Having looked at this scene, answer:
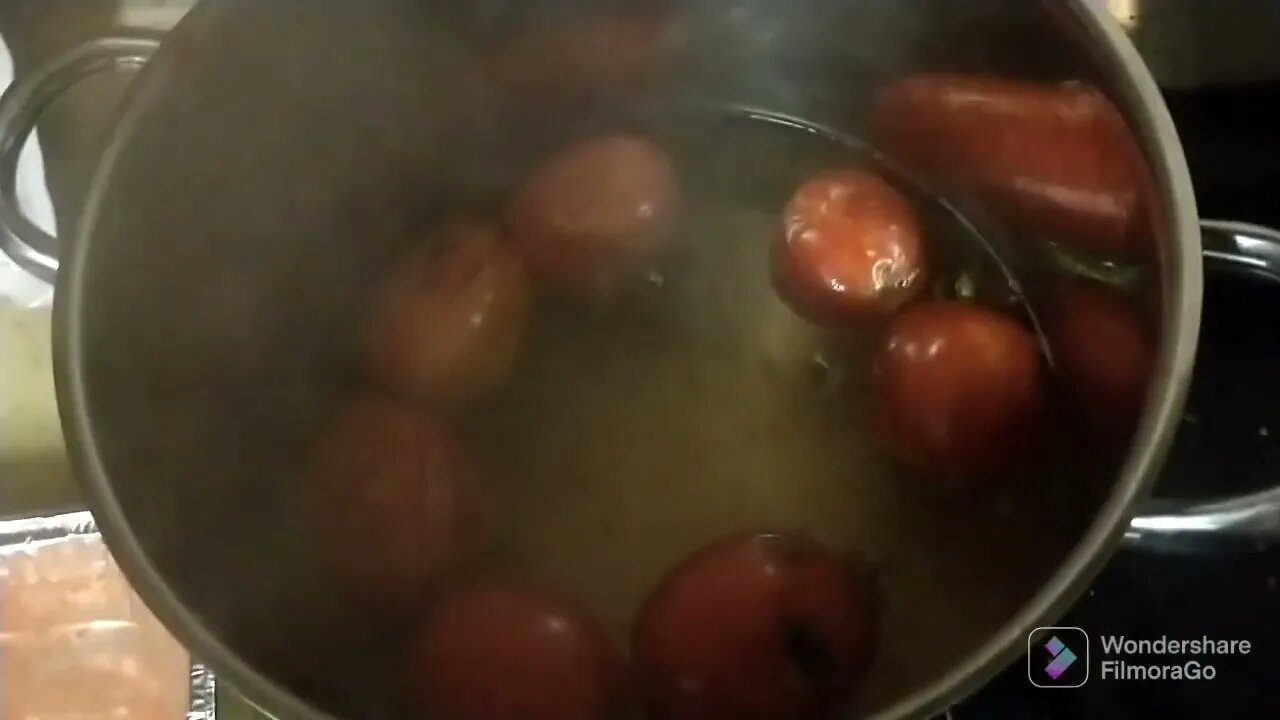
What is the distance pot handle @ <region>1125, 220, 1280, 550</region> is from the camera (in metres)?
0.54

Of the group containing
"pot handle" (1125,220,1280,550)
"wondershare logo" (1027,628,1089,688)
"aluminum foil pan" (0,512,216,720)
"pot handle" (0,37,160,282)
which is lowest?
"aluminum foil pan" (0,512,216,720)

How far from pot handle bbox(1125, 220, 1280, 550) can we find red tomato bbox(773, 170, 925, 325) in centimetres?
14

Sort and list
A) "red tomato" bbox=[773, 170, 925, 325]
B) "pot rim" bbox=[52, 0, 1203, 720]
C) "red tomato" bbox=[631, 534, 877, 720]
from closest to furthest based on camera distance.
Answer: "pot rim" bbox=[52, 0, 1203, 720] → "red tomato" bbox=[631, 534, 877, 720] → "red tomato" bbox=[773, 170, 925, 325]

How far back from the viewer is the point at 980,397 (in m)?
0.60

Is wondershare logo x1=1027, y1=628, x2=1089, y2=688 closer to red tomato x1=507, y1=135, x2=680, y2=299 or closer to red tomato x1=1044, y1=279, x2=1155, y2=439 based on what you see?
red tomato x1=1044, y1=279, x2=1155, y2=439

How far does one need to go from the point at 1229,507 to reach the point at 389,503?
0.36 meters

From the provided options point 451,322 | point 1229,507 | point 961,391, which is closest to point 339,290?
point 451,322

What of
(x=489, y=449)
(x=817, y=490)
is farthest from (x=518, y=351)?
(x=817, y=490)

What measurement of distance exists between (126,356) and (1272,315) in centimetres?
51

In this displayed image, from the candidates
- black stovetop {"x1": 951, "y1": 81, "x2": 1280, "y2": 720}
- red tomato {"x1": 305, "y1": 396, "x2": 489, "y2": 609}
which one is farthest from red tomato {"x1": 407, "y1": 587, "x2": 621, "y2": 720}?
black stovetop {"x1": 951, "y1": 81, "x2": 1280, "y2": 720}

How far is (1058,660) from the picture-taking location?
55 centimetres

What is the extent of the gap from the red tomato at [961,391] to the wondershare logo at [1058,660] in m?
0.09

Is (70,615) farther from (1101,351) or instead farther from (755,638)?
(1101,351)

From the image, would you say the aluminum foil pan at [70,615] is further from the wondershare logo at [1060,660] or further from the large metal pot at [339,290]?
the wondershare logo at [1060,660]
